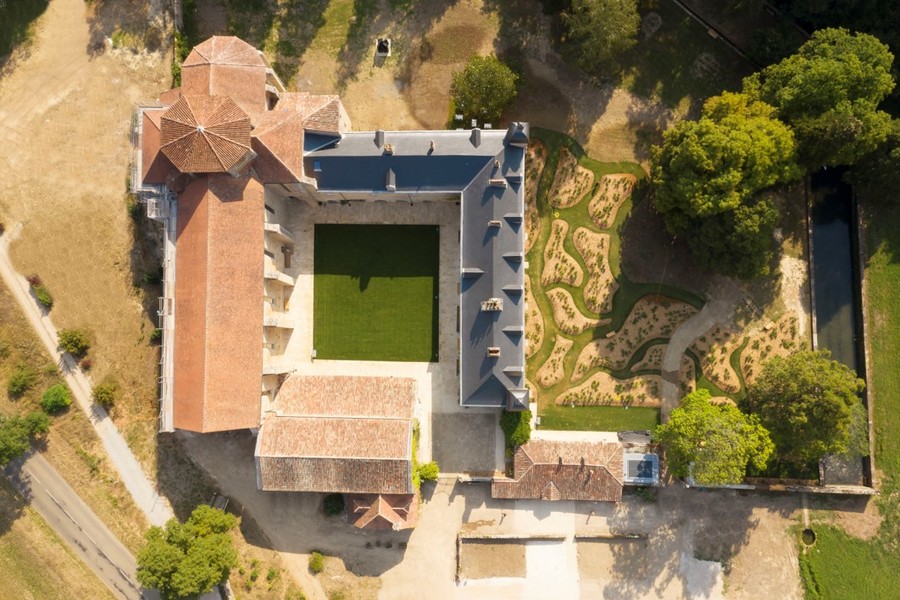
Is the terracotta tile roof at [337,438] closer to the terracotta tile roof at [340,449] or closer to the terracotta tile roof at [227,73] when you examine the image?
the terracotta tile roof at [340,449]

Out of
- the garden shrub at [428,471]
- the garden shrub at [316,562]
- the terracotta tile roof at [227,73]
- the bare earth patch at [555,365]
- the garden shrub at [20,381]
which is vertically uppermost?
the terracotta tile roof at [227,73]

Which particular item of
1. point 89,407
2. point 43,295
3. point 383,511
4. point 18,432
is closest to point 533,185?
point 383,511

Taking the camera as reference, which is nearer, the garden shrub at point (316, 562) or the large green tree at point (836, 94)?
the large green tree at point (836, 94)

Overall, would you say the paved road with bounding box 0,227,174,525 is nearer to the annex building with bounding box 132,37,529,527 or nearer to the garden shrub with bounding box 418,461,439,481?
A: the annex building with bounding box 132,37,529,527

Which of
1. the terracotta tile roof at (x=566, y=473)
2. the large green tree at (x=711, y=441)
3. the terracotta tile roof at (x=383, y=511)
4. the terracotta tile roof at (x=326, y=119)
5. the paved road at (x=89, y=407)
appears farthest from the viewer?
the paved road at (x=89, y=407)

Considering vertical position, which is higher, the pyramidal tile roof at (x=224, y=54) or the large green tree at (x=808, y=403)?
the pyramidal tile roof at (x=224, y=54)

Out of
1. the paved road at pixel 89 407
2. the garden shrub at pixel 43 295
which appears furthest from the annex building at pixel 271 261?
the garden shrub at pixel 43 295

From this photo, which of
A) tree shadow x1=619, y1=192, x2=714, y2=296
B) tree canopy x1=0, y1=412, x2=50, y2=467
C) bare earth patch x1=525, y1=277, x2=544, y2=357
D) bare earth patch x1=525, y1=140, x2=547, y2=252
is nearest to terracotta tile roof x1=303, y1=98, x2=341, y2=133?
bare earth patch x1=525, y1=140, x2=547, y2=252
